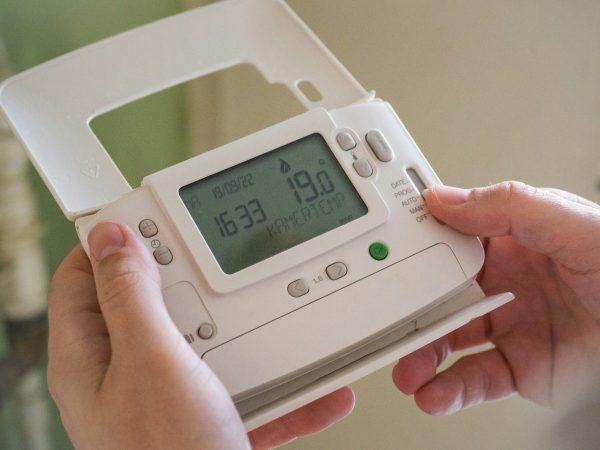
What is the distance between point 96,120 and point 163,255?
0.36 m

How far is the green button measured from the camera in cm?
62

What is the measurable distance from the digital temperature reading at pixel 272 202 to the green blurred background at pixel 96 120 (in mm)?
233

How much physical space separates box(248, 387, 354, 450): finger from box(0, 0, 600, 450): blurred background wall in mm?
76

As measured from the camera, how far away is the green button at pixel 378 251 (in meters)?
0.62

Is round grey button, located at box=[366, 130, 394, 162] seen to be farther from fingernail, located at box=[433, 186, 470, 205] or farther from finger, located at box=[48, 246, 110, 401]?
finger, located at box=[48, 246, 110, 401]

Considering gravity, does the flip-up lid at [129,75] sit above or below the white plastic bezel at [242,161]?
above

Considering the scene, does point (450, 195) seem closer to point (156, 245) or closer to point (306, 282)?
point (306, 282)

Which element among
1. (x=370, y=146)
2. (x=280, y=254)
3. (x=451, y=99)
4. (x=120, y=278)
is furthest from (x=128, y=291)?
(x=451, y=99)

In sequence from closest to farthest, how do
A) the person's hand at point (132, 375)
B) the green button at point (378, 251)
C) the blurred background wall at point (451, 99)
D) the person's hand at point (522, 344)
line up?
the person's hand at point (132, 375)
the green button at point (378, 251)
the person's hand at point (522, 344)
the blurred background wall at point (451, 99)

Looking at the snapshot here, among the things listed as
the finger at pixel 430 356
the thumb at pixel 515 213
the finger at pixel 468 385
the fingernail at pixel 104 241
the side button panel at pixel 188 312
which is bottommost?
the finger at pixel 468 385

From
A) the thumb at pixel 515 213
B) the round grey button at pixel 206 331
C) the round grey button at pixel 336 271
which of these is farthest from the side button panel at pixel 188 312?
the thumb at pixel 515 213

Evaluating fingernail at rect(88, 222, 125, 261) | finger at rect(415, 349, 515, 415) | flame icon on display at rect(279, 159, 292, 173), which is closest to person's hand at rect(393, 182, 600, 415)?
finger at rect(415, 349, 515, 415)

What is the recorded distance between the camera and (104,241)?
0.58 m

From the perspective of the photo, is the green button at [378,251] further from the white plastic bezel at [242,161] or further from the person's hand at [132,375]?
the person's hand at [132,375]
